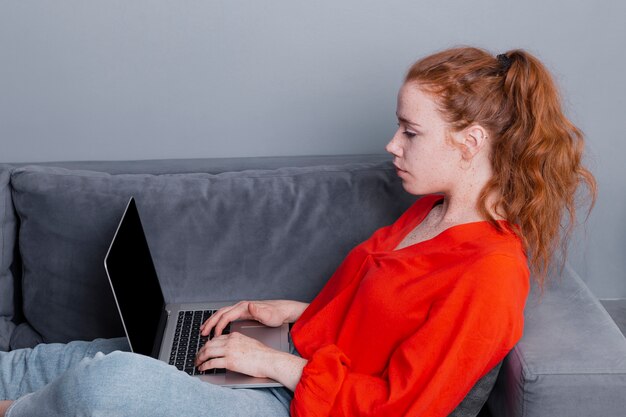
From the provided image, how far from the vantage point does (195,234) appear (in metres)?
1.89

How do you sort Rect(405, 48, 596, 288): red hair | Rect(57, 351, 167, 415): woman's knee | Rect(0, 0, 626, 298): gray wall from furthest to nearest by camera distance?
Rect(0, 0, 626, 298): gray wall, Rect(405, 48, 596, 288): red hair, Rect(57, 351, 167, 415): woman's knee

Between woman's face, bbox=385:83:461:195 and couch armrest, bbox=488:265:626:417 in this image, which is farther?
woman's face, bbox=385:83:461:195

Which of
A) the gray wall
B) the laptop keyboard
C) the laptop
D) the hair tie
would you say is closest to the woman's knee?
the laptop

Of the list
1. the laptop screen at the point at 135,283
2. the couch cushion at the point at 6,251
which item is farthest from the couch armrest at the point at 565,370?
the couch cushion at the point at 6,251

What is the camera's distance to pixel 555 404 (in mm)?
1326

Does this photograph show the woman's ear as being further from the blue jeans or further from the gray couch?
the blue jeans

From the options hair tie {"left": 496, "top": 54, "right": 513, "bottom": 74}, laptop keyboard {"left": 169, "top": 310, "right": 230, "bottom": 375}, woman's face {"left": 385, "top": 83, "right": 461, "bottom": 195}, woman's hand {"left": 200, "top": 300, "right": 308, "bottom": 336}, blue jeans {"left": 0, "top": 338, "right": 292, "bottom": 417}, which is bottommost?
laptop keyboard {"left": 169, "top": 310, "right": 230, "bottom": 375}

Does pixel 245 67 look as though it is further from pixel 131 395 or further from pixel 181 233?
pixel 131 395

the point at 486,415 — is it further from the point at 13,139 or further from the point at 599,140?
the point at 13,139

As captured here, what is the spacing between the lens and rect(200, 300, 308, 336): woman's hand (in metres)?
1.70

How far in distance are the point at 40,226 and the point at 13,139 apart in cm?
46

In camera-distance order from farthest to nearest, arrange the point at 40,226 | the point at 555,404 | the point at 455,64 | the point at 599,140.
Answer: the point at 599,140
the point at 40,226
the point at 455,64
the point at 555,404

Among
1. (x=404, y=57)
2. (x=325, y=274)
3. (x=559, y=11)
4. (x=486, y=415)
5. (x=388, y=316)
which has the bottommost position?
(x=486, y=415)

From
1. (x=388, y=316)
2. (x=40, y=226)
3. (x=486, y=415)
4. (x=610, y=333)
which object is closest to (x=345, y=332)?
(x=388, y=316)
